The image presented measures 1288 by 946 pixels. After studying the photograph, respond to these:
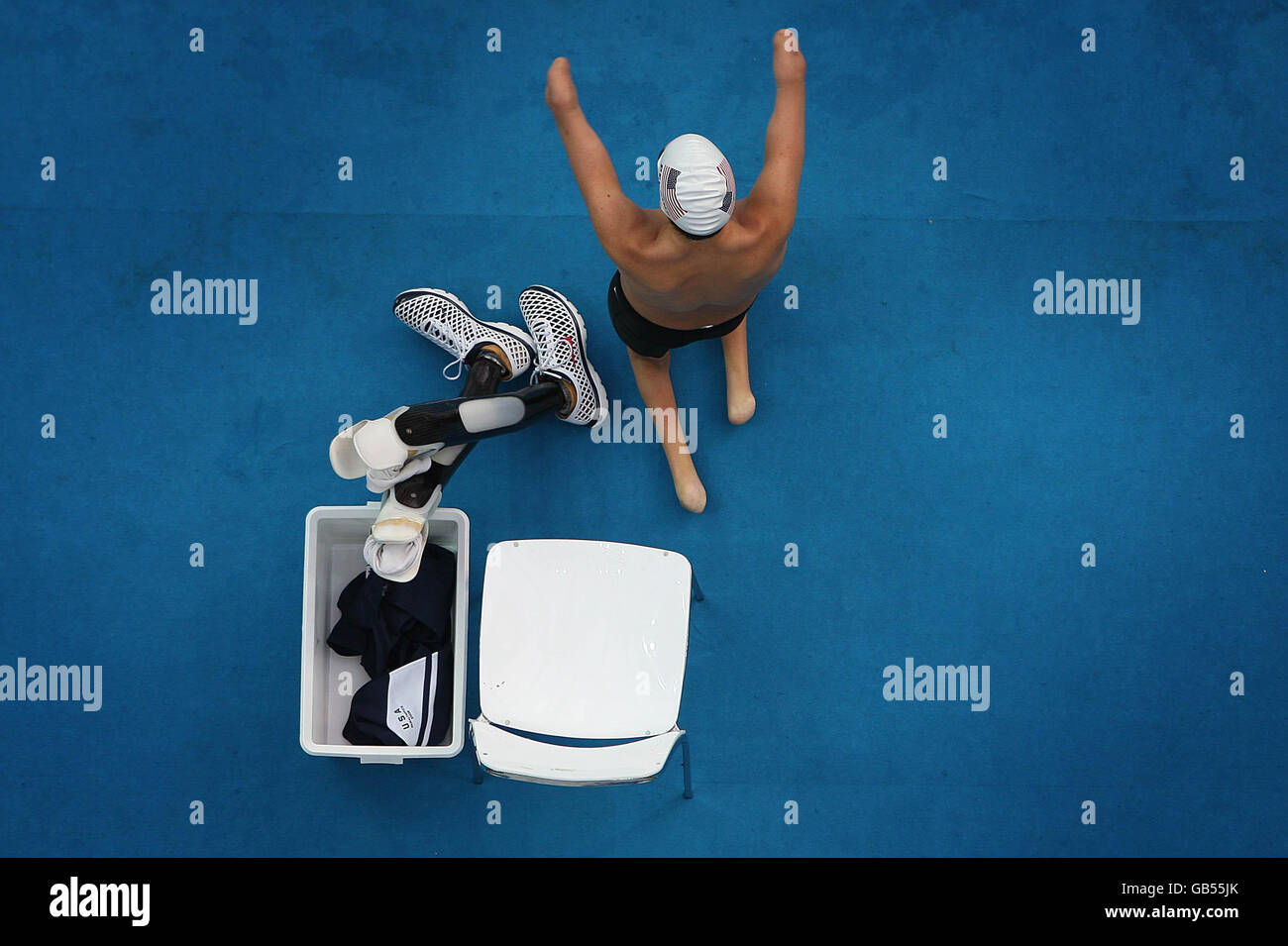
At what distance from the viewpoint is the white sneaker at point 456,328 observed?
2.69m

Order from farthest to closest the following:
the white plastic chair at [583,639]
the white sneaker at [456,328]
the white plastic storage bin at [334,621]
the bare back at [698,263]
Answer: the white sneaker at [456,328]
the white plastic storage bin at [334,621]
the white plastic chair at [583,639]
the bare back at [698,263]

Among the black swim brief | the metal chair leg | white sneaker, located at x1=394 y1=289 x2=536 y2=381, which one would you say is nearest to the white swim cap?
the black swim brief

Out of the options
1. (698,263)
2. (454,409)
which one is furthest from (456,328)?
(698,263)

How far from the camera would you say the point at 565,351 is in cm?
267

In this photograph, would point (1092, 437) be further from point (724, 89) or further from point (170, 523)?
point (170, 523)

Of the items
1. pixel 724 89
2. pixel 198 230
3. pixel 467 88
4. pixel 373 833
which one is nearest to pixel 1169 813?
pixel 373 833

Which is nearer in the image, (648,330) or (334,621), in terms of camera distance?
(648,330)

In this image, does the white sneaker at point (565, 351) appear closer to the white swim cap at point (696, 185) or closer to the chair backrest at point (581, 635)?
the chair backrest at point (581, 635)

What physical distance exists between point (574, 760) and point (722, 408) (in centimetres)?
117

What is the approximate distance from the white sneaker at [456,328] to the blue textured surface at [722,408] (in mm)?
110

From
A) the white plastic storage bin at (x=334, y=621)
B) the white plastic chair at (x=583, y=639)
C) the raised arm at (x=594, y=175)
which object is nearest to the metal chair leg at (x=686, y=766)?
the white plastic chair at (x=583, y=639)

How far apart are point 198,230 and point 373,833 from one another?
1913 millimetres

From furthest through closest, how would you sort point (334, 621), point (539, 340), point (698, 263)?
point (539, 340) < point (334, 621) < point (698, 263)

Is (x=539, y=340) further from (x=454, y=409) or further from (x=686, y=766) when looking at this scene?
(x=686, y=766)
